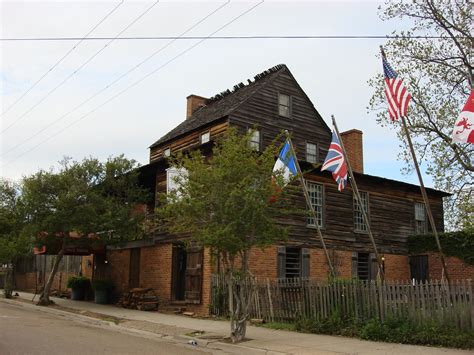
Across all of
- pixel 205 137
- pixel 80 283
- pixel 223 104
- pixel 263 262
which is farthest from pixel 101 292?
pixel 223 104

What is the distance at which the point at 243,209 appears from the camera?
11852 millimetres

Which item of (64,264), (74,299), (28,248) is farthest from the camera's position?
(64,264)

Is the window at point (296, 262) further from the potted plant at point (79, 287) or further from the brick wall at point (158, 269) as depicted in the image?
the potted plant at point (79, 287)

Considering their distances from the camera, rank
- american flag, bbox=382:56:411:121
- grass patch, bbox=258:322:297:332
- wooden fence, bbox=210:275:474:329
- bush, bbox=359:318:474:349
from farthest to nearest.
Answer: grass patch, bbox=258:322:297:332, american flag, bbox=382:56:411:121, wooden fence, bbox=210:275:474:329, bush, bbox=359:318:474:349

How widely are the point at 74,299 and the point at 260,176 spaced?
18183 millimetres

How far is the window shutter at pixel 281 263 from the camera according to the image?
20438 millimetres

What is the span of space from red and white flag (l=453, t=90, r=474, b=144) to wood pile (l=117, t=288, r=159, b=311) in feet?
46.1

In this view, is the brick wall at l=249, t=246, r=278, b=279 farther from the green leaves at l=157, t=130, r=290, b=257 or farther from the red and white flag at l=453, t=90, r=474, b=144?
the red and white flag at l=453, t=90, r=474, b=144

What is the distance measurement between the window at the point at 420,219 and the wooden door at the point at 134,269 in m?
14.4

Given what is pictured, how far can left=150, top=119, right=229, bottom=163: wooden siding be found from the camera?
23438mm

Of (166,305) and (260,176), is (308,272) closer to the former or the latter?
(166,305)

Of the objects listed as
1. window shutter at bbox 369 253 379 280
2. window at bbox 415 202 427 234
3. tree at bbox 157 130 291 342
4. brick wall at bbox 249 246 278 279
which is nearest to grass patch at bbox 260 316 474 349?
tree at bbox 157 130 291 342

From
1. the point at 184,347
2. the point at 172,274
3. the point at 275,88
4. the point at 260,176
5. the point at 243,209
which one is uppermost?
the point at 275,88

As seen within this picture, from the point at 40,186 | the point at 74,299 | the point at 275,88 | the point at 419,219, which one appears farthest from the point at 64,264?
the point at 419,219
